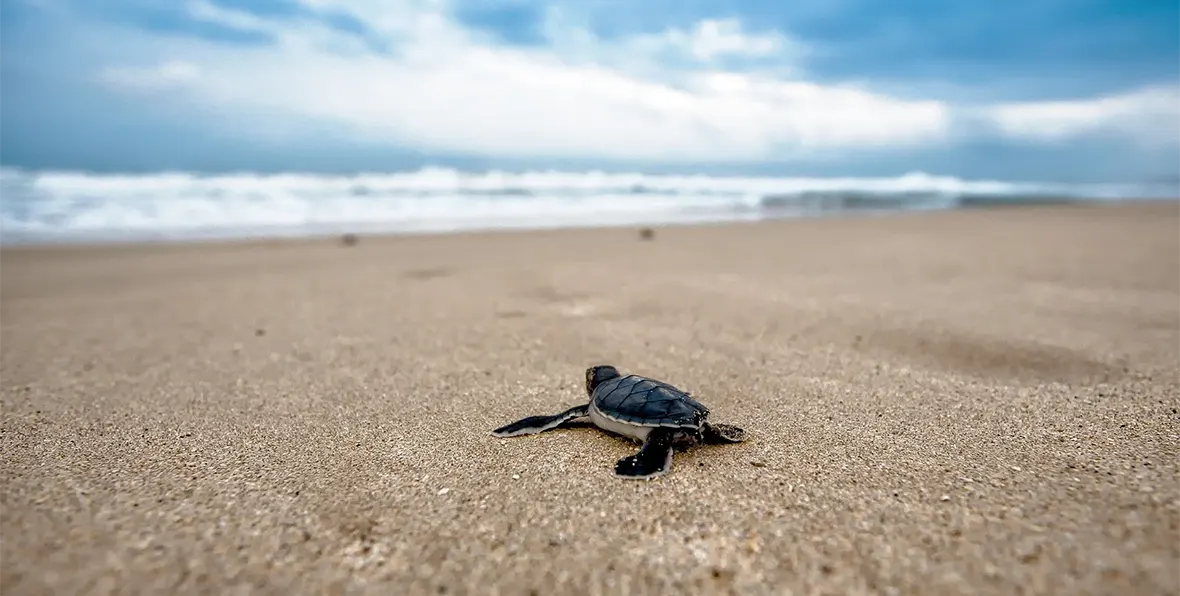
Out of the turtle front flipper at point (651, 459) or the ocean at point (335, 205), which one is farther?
the ocean at point (335, 205)

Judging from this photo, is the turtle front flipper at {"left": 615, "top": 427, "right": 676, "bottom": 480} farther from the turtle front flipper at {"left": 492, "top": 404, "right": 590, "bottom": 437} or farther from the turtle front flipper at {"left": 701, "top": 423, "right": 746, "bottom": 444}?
the turtle front flipper at {"left": 492, "top": 404, "right": 590, "bottom": 437}

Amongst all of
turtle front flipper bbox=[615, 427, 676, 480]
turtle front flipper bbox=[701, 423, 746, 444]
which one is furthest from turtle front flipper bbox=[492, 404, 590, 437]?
turtle front flipper bbox=[701, 423, 746, 444]

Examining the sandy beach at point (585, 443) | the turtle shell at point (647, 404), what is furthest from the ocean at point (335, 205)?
the turtle shell at point (647, 404)

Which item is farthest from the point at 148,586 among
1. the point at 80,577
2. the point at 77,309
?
the point at 77,309

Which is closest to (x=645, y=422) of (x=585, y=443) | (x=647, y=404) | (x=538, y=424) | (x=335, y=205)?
(x=647, y=404)

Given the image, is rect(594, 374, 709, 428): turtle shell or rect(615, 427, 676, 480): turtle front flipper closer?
rect(615, 427, 676, 480): turtle front flipper

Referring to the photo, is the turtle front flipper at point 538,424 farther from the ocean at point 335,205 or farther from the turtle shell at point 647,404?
the ocean at point 335,205
